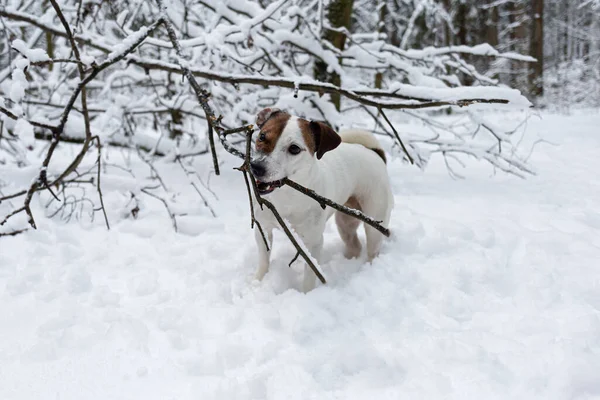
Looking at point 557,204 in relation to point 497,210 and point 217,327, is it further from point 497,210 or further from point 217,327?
point 217,327

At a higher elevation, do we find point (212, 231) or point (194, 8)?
point (194, 8)

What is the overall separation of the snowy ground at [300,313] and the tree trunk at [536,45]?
13.2m

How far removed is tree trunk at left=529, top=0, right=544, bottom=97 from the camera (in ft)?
48.6

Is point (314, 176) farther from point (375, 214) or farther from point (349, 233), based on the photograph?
point (349, 233)

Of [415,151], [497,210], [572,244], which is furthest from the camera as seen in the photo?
[415,151]

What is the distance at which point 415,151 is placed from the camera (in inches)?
187

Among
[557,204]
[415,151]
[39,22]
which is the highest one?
[39,22]

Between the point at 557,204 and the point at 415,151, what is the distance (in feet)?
5.02

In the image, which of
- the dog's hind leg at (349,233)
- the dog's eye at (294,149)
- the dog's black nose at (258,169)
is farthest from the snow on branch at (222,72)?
the dog's hind leg at (349,233)

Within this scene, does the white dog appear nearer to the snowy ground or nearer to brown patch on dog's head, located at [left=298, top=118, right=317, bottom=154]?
brown patch on dog's head, located at [left=298, top=118, right=317, bottom=154]

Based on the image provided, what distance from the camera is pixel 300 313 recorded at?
2396 mm

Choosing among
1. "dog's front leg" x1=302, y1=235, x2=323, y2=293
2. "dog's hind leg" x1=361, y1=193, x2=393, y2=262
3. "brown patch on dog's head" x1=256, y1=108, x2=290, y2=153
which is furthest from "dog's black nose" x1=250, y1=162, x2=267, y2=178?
"dog's hind leg" x1=361, y1=193, x2=393, y2=262

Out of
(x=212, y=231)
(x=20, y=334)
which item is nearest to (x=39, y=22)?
(x=212, y=231)

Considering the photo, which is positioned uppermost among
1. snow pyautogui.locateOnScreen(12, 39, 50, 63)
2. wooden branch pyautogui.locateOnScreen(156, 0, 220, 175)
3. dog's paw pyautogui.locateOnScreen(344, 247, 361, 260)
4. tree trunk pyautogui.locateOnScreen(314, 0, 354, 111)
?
tree trunk pyautogui.locateOnScreen(314, 0, 354, 111)
